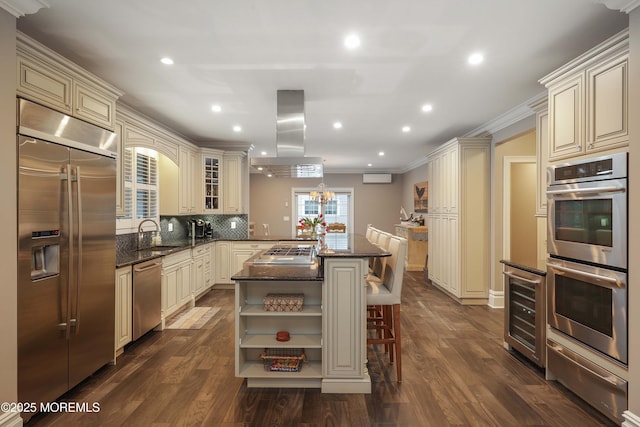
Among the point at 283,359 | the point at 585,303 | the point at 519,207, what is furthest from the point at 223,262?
the point at 585,303

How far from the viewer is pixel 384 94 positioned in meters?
3.52

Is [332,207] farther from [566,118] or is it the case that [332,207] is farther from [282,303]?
[566,118]

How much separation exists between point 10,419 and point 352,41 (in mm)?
3152

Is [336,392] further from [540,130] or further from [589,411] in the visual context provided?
[540,130]

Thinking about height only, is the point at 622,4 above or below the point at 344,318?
above

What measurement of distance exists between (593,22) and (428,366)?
282cm

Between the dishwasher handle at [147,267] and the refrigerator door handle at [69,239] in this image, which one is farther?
the dishwasher handle at [147,267]

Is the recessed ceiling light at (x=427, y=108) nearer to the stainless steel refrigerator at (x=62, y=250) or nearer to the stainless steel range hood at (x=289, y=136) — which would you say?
the stainless steel range hood at (x=289, y=136)

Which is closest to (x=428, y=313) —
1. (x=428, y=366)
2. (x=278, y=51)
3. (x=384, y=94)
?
(x=428, y=366)

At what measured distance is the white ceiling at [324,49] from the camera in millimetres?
2057

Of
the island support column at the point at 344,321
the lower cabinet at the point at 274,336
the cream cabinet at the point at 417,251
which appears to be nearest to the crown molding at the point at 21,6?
the lower cabinet at the point at 274,336

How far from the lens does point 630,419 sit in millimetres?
1897

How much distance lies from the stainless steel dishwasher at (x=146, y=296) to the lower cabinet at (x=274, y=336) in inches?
52.1

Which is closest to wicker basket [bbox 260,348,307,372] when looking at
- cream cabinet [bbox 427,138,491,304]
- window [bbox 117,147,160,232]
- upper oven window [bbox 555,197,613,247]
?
upper oven window [bbox 555,197,613,247]
